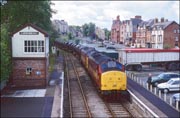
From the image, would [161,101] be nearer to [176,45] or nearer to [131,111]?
[131,111]

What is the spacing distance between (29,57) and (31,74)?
1.70 metres

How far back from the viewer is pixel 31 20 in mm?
44406

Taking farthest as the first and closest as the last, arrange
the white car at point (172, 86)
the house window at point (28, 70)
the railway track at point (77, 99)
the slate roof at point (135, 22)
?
the slate roof at point (135, 22)
the house window at point (28, 70)
the white car at point (172, 86)
the railway track at point (77, 99)

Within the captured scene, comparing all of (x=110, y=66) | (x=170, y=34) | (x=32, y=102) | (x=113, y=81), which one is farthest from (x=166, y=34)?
(x=32, y=102)

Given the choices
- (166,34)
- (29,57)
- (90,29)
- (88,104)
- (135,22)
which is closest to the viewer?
(88,104)

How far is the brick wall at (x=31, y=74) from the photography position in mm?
31719

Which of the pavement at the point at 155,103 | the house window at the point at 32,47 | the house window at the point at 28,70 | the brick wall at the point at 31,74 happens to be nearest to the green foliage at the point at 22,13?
the house window at the point at 32,47

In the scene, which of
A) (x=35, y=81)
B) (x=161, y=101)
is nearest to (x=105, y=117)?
(x=161, y=101)

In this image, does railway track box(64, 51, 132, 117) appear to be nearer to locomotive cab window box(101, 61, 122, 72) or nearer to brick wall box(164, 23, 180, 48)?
locomotive cab window box(101, 61, 122, 72)

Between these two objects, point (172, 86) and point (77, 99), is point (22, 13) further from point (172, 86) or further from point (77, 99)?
point (172, 86)

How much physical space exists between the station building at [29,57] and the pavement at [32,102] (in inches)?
67.0

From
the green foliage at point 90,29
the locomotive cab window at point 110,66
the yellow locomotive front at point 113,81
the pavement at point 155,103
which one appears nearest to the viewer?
the pavement at point 155,103

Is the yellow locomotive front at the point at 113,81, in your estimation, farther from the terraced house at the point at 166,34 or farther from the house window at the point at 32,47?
the terraced house at the point at 166,34

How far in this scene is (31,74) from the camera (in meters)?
31.9
